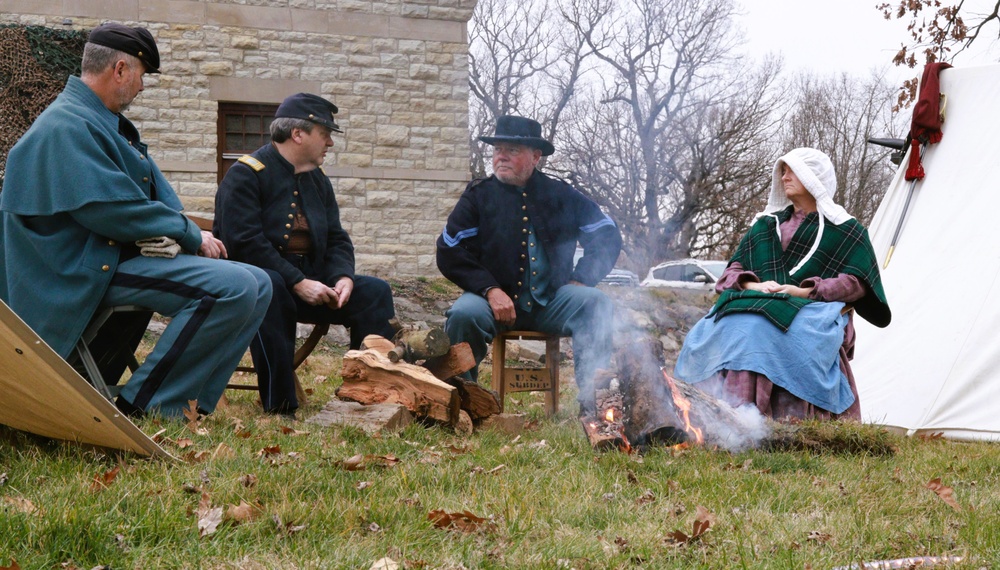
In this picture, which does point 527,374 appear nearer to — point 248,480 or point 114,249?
point 114,249

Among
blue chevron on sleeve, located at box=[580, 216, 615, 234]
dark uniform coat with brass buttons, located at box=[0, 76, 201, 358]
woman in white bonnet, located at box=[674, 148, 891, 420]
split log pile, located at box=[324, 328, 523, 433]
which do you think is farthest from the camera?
blue chevron on sleeve, located at box=[580, 216, 615, 234]

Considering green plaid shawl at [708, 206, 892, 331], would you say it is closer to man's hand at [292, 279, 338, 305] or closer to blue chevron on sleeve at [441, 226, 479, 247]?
blue chevron on sleeve at [441, 226, 479, 247]

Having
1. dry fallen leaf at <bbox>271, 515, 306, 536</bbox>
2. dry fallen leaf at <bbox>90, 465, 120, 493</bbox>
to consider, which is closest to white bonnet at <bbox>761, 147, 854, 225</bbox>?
dry fallen leaf at <bbox>271, 515, 306, 536</bbox>

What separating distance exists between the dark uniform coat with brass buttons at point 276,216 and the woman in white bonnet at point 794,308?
6.44 feet

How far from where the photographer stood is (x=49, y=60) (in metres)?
10.4

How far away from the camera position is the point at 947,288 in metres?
5.55

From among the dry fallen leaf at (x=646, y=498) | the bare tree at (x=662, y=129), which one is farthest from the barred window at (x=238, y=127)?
the dry fallen leaf at (x=646, y=498)

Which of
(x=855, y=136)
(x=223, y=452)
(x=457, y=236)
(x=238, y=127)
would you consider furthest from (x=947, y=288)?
(x=855, y=136)

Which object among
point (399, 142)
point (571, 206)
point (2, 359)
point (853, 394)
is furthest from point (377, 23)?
point (2, 359)

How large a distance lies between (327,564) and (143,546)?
0.42 meters

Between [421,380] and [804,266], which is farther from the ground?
[804,266]

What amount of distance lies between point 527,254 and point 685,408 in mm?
1508

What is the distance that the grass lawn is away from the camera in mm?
2170

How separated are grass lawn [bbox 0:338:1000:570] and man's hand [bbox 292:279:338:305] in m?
0.98
